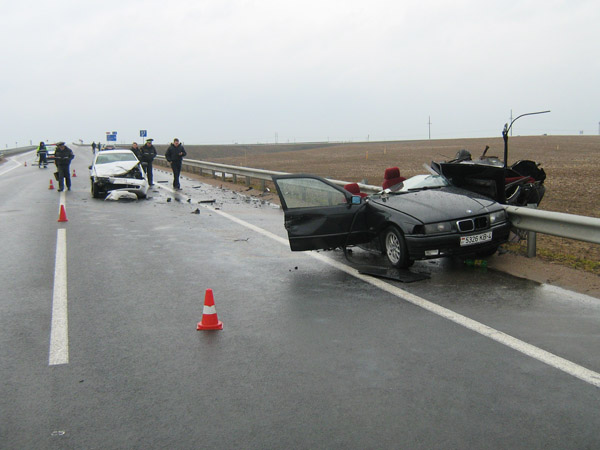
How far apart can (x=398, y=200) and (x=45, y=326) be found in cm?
482

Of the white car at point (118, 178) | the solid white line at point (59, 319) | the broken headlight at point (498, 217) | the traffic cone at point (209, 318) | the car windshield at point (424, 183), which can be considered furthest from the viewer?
the white car at point (118, 178)

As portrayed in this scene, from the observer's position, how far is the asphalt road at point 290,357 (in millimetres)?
3549

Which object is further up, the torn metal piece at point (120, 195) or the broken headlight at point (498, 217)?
the broken headlight at point (498, 217)

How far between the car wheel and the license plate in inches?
28.0

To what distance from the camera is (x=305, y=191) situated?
8.05 metres

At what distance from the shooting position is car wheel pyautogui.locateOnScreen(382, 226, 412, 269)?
7672 millimetres

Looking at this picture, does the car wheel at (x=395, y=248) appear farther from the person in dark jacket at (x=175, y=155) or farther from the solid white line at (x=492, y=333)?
the person in dark jacket at (x=175, y=155)

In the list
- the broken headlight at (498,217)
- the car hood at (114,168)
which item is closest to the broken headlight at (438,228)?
the broken headlight at (498,217)

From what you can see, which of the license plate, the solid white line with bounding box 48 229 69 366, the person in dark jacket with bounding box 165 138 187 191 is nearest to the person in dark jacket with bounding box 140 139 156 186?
the person in dark jacket with bounding box 165 138 187 191

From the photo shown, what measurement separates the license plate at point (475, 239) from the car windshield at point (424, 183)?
1606 millimetres

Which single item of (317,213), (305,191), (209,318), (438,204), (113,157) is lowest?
(209,318)

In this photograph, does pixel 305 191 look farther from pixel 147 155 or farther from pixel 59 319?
pixel 147 155

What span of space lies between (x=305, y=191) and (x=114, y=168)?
1330 cm

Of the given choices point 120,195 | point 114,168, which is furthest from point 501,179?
point 114,168
